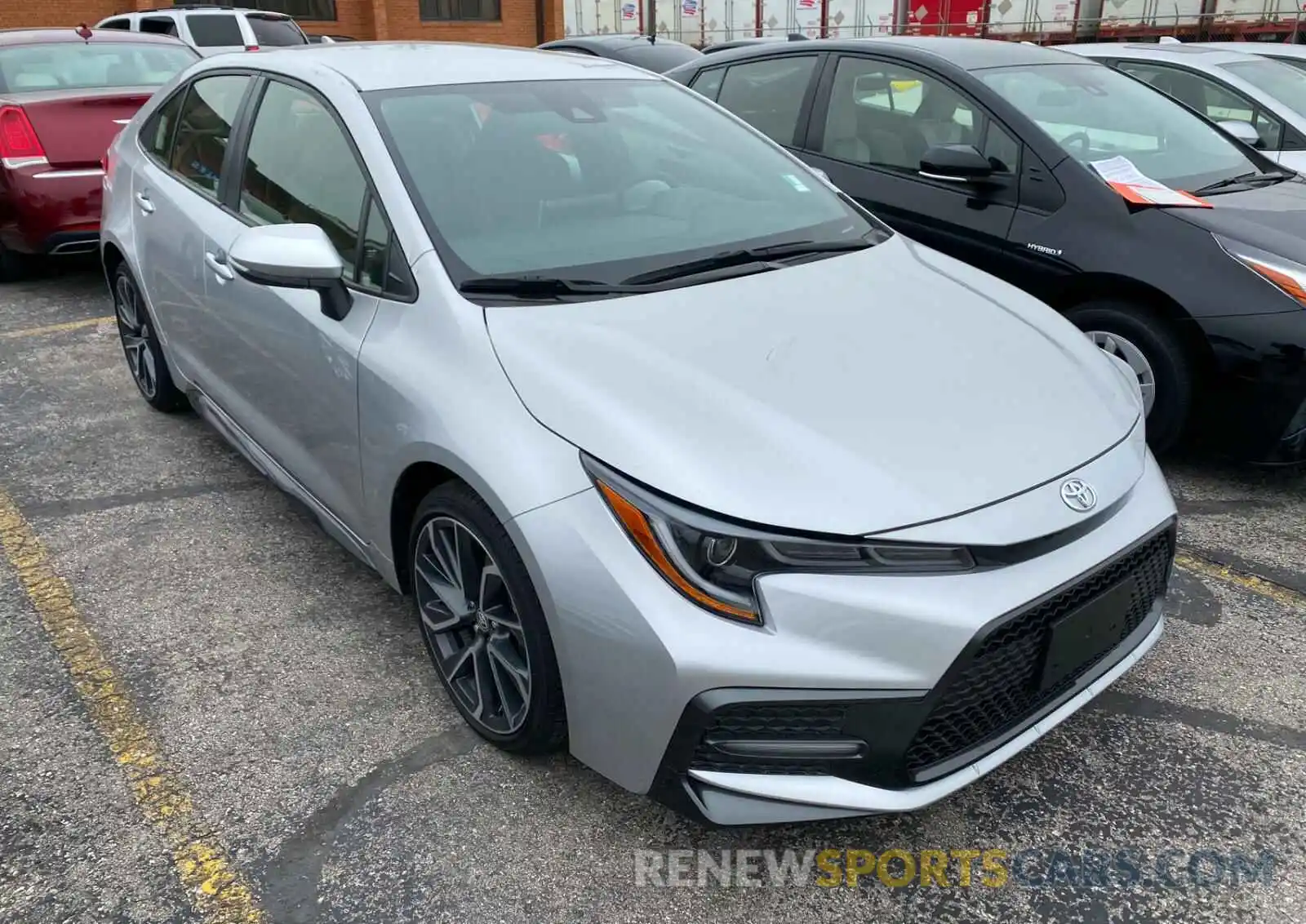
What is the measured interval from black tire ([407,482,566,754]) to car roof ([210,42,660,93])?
51.4 inches

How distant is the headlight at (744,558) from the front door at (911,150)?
276 cm

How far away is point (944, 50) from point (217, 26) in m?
11.6

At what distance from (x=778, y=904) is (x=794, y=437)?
0.96 meters

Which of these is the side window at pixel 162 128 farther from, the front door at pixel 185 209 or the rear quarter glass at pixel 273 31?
the rear quarter glass at pixel 273 31

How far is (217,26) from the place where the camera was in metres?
13.3

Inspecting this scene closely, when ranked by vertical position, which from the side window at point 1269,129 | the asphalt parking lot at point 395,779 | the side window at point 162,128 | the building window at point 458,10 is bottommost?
the asphalt parking lot at point 395,779

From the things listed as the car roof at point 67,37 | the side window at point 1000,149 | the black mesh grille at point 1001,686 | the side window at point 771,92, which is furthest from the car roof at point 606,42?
the black mesh grille at point 1001,686

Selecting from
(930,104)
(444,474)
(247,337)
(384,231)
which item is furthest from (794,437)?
(930,104)

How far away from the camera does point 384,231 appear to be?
2.64 m

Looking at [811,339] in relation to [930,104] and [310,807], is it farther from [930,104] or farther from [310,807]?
[930,104]

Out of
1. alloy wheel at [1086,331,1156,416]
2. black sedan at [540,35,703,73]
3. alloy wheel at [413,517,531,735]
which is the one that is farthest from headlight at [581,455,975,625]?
black sedan at [540,35,703,73]

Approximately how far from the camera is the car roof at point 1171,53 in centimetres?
699

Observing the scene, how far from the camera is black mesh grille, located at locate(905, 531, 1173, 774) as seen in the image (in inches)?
77.7

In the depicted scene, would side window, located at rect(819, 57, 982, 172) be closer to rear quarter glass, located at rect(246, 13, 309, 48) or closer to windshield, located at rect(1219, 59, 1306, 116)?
windshield, located at rect(1219, 59, 1306, 116)
